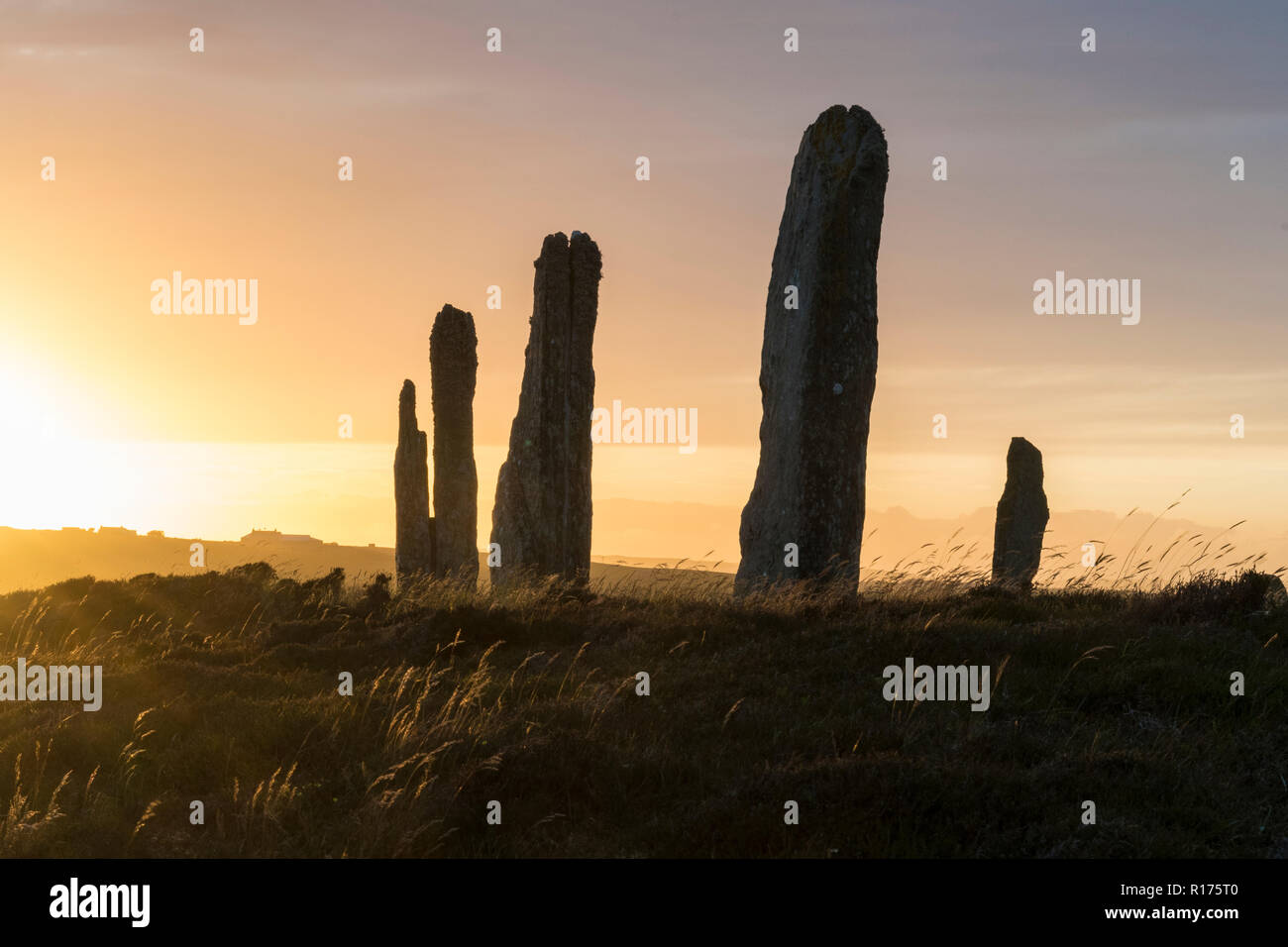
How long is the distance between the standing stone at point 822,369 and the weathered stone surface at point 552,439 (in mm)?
5537

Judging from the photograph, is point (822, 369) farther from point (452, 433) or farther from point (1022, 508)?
point (452, 433)

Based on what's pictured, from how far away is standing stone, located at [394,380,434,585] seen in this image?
86.8ft

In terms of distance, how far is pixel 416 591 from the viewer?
19.3 meters

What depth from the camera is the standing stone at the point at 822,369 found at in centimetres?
1614

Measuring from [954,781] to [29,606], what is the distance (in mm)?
14316

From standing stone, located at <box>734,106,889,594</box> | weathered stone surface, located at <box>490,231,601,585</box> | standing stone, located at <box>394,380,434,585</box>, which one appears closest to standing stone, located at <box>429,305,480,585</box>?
standing stone, located at <box>394,380,434,585</box>

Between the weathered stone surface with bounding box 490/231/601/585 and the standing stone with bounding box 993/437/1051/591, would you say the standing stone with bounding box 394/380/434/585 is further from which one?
the standing stone with bounding box 993/437/1051/591

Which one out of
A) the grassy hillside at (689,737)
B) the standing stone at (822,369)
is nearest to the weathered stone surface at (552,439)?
the standing stone at (822,369)

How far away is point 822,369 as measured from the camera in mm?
16234

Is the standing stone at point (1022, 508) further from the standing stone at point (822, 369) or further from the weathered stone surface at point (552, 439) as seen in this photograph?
the weathered stone surface at point (552, 439)

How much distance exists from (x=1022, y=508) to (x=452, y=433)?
1342 centimetres

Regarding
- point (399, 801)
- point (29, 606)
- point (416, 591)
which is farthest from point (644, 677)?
point (29, 606)
